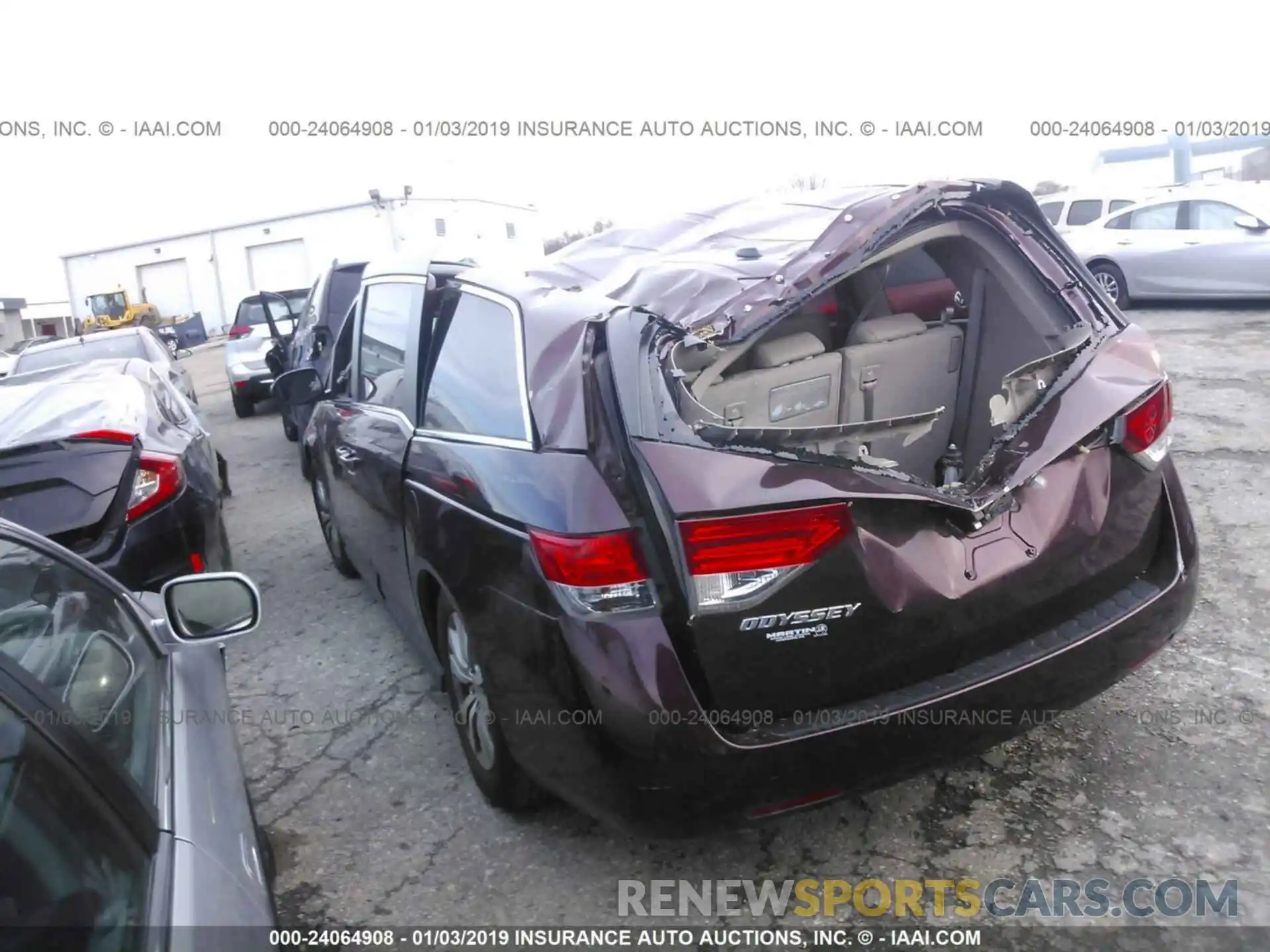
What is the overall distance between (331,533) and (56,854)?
446 centimetres

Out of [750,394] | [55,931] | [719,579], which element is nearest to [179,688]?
[55,931]

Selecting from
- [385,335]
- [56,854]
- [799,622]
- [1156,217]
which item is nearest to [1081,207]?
[1156,217]

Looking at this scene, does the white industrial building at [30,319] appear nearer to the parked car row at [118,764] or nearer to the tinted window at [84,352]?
the tinted window at [84,352]

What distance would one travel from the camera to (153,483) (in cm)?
417

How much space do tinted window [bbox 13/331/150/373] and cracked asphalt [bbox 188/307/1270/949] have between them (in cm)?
645

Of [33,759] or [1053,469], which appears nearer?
[33,759]

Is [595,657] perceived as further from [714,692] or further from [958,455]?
[958,455]

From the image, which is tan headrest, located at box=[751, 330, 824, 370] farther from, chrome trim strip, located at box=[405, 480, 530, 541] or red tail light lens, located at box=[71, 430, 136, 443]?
red tail light lens, located at box=[71, 430, 136, 443]

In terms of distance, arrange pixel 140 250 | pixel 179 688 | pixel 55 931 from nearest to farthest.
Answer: pixel 55 931
pixel 179 688
pixel 140 250

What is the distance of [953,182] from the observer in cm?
288

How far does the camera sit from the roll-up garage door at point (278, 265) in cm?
4034

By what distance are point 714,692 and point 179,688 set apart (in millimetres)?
1216

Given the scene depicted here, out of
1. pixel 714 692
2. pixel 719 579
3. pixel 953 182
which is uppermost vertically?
pixel 953 182

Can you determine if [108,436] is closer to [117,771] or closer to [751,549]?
[117,771]
